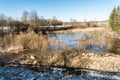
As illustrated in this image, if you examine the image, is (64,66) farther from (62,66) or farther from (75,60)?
(75,60)

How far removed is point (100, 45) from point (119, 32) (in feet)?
56.2

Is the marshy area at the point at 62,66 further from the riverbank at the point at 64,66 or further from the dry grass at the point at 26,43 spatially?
the dry grass at the point at 26,43

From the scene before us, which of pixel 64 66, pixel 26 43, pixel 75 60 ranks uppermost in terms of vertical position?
pixel 26 43

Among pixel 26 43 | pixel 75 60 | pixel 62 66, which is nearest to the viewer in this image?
pixel 62 66

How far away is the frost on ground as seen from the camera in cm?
1084

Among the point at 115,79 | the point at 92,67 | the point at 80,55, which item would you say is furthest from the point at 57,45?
the point at 115,79

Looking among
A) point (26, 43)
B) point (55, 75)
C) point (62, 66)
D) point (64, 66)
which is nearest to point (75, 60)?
point (64, 66)

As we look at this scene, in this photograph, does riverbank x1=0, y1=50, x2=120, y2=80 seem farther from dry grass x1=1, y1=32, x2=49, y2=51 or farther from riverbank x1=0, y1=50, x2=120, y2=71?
dry grass x1=1, y1=32, x2=49, y2=51

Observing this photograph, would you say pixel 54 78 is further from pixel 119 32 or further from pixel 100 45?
pixel 119 32

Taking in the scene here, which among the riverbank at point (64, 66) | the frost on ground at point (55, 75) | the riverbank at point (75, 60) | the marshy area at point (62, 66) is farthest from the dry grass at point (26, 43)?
the frost on ground at point (55, 75)

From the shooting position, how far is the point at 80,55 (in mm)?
14633

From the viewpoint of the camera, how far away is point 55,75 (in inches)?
450

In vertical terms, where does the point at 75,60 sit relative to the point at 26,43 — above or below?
below

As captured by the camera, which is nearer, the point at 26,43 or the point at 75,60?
the point at 75,60
